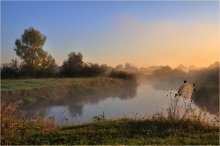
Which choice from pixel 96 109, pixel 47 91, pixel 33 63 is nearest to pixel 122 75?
pixel 33 63

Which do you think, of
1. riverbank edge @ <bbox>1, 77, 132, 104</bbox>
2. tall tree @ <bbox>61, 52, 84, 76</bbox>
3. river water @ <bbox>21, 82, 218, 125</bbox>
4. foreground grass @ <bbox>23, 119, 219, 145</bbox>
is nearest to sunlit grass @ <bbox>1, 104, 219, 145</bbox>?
foreground grass @ <bbox>23, 119, 219, 145</bbox>

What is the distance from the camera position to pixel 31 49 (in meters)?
45.5

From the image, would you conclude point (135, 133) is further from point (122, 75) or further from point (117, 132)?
point (122, 75)

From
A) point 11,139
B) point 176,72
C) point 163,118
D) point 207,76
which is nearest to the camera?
point 11,139

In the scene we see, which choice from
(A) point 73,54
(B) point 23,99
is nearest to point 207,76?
(A) point 73,54

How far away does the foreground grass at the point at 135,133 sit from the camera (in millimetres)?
8688

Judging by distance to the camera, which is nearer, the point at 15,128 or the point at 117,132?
the point at 117,132

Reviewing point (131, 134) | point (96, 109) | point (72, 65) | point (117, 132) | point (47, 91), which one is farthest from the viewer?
point (72, 65)

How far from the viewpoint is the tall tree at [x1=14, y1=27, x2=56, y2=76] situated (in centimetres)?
4506

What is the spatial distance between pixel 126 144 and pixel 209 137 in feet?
6.85

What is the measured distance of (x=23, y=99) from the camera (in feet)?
85.4

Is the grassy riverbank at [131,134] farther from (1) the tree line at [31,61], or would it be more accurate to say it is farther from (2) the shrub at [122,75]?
(2) the shrub at [122,75]

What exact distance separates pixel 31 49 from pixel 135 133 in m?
37.5

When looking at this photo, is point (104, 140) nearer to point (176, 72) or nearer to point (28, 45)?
point (28, 45)
